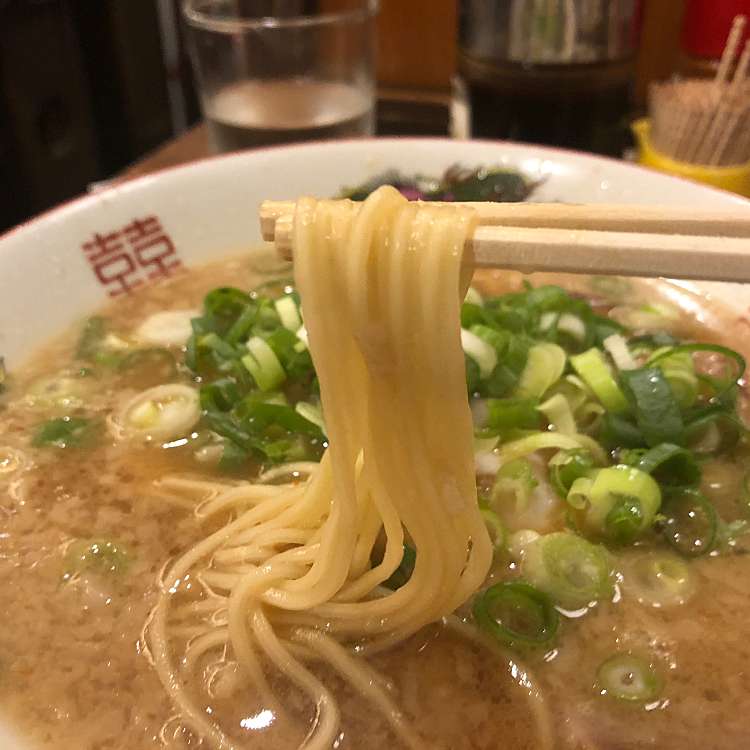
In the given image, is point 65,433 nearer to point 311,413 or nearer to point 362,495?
point 311,413

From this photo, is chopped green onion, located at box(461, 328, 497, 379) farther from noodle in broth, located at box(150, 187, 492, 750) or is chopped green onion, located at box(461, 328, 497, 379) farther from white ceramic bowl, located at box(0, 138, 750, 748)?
white ceramic bowl, located at box(0, 138, 750, 748)

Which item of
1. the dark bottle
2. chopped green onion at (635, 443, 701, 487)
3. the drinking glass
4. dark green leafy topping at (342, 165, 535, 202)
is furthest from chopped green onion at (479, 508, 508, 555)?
the dark bottle

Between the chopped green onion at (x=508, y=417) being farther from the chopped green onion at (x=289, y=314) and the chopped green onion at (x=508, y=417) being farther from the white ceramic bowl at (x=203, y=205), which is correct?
the white ceramic bowl at (x=203, y=205)

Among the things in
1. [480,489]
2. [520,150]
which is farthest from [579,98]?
[480,489]

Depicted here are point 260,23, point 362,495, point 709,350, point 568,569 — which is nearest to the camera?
point 362,495

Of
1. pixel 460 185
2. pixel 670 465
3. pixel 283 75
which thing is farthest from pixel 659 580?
pixel 283 75

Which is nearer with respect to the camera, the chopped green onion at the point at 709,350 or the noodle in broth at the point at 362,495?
the noodle in broth at the point at 362,495

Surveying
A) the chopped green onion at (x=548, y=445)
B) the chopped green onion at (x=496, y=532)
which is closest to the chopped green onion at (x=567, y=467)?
the chopped green onion at (x=548, y=445)
